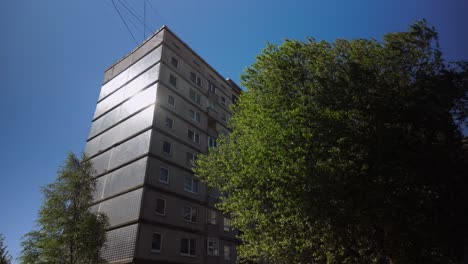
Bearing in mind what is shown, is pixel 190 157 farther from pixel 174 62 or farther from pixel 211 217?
pixel 174 62

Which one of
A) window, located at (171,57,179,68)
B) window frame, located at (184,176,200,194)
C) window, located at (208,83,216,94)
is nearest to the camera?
window frame, located at (184,176,200,194)

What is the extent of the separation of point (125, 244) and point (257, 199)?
46.0 ft

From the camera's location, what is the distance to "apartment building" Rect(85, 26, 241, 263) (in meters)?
23.3

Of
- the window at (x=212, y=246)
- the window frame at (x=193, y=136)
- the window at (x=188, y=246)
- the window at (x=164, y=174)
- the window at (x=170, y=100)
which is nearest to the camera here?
the window at (x=188, y=246)

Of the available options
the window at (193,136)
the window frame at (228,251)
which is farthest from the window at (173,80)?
the window frame at (228,251)

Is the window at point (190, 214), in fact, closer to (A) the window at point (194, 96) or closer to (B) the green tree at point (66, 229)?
(B) the green tree at point (66, 229)

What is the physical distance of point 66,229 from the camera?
63.3ft

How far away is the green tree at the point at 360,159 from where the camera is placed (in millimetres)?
11852

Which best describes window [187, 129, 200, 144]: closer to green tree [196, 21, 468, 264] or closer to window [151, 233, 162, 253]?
window [151, 233, 162, 253]

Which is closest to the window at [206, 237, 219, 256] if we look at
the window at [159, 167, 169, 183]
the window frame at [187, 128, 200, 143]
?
the window at [159, 167, 169, 183]

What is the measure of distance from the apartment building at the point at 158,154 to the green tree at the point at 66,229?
2996mm

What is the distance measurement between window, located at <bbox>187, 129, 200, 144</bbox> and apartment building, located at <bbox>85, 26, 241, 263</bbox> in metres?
0.13

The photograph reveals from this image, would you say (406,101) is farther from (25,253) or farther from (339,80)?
(25,253)

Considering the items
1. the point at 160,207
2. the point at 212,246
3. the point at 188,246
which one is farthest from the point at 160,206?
the point at 212,246
